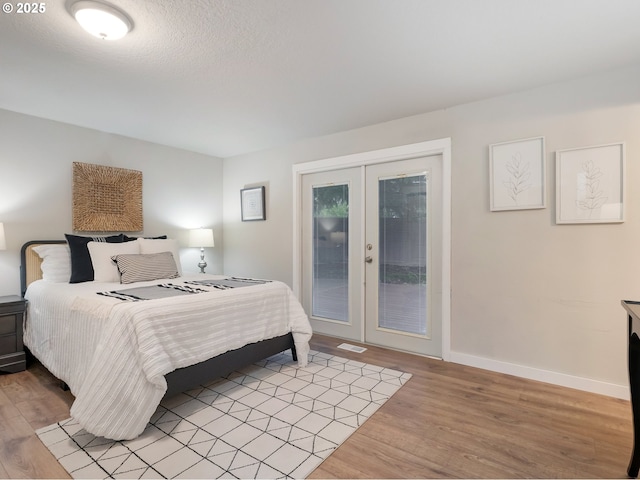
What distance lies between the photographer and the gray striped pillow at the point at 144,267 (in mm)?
3139

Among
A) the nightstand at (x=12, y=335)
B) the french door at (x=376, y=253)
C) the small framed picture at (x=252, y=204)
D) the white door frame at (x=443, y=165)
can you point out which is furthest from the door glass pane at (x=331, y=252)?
the nightstand at (x=12, y=335)

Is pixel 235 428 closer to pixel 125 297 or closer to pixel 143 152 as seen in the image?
pixel 125 297

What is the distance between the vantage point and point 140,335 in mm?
1946

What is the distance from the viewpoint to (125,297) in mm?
2338

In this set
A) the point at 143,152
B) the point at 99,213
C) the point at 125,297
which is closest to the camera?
the point at 125,297

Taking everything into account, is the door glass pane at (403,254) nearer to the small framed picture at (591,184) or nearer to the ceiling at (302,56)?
the ceiling at (302,56)

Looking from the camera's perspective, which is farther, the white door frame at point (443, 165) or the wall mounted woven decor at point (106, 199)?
the wall mounted woven decor at point (106, 199)

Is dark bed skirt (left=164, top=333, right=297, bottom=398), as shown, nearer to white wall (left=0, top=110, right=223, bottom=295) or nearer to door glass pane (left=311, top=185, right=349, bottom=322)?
door glass pane (left=311, top=185, right=349, bottom=322)

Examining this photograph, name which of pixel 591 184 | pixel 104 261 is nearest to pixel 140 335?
pixel 104 261

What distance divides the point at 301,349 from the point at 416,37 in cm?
250

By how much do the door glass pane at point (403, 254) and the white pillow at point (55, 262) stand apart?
3.09m

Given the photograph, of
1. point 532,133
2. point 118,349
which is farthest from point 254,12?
point 532,133

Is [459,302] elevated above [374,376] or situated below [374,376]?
above

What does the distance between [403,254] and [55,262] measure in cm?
336
